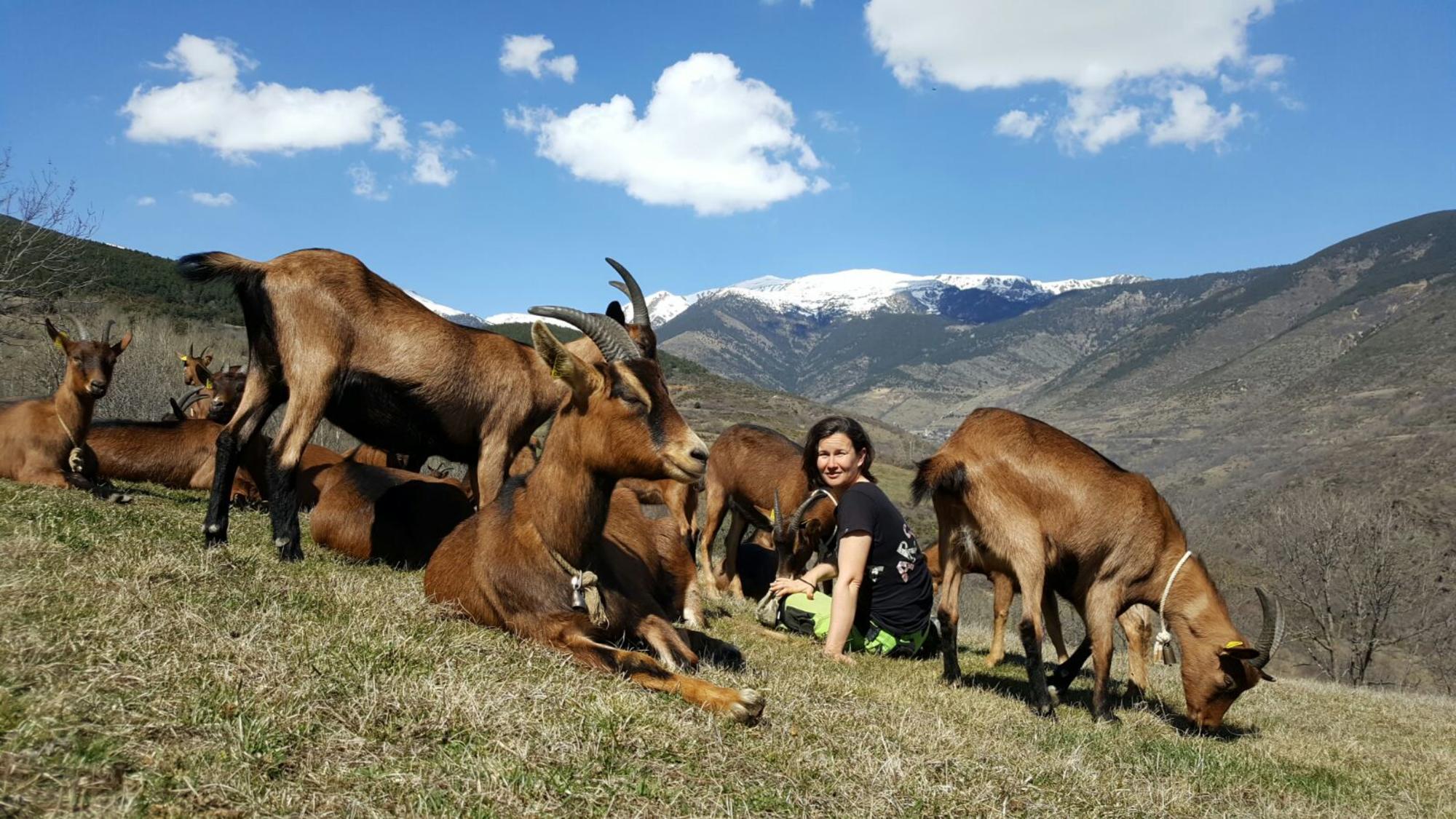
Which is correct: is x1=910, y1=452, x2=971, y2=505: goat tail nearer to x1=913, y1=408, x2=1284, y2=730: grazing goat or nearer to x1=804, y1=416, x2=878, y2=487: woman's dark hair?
x1=913, y1=408, x2=1284, y2=730: grazing goat

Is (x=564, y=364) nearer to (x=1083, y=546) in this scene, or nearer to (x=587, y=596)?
(x=587, y=596)

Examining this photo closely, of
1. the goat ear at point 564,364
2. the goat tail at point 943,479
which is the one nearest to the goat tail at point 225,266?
the goat ear at point 564,364

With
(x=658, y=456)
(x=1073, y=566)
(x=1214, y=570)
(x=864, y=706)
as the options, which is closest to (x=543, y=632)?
(x=658, y=456)

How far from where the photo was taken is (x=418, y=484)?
27.7 feet

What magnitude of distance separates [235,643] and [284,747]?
986 millimetres

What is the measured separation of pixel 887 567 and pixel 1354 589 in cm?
2638

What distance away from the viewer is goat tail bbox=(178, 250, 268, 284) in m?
6.78

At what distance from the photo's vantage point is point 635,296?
7.70 metres

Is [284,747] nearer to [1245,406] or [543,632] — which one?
[543,632]

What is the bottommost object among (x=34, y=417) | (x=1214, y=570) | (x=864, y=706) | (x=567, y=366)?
(x=1214, y=570)

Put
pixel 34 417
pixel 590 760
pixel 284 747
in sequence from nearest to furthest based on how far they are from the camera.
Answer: pixel 284 747, pixel 590 760, pixel 34 417

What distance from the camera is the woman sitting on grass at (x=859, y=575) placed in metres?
6.88

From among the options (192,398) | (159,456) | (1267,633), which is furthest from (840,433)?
(192,398)

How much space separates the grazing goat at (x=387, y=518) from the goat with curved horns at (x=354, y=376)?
94 cm
